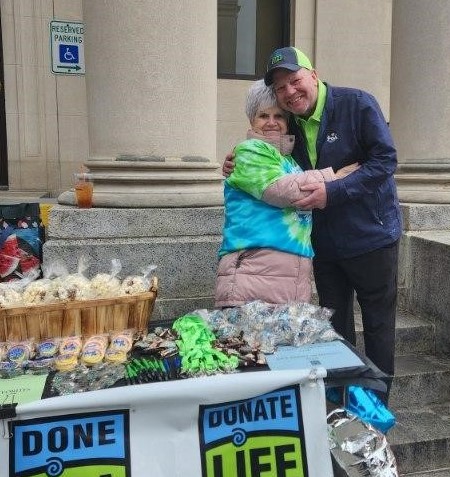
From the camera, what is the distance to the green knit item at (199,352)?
1.98 meters

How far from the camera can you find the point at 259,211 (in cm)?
242

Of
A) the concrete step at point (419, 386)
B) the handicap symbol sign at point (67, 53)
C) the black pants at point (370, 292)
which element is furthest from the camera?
the handicap symbol sign at point (67, 53)

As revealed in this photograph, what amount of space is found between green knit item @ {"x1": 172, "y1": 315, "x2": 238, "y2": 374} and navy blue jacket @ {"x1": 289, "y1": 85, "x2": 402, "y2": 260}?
789 mm

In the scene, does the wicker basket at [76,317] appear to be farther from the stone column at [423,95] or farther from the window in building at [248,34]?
the window in building at [248,34]

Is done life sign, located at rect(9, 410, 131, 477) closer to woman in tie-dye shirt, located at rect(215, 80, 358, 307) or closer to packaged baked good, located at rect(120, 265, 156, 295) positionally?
packaged baked good, located at rect(120, 265, 156, 295)

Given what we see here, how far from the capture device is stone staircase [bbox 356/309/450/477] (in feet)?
9.86

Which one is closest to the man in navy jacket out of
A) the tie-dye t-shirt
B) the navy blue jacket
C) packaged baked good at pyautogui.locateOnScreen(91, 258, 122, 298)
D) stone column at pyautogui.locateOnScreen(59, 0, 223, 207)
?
the navy blue jacket

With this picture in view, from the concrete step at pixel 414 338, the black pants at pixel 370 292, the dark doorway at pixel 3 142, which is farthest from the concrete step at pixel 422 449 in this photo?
the dark doorway at pixel 3 142

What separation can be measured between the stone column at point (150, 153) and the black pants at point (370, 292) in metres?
1.03

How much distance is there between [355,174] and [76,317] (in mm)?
1357

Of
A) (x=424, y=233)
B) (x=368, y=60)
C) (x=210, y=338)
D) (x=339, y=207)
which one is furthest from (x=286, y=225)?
(x=368, y=60)

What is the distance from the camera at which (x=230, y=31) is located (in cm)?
753

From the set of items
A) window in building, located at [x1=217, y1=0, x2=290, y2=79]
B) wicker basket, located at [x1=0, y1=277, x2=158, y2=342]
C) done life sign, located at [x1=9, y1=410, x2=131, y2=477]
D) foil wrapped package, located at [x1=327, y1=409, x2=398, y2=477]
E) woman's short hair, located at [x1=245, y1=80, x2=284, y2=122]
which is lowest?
foil wrapped package, located at [x1=327, y1=409, x2=398, y2=477]

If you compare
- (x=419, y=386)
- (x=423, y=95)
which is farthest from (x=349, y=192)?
(x=423, y=95)
